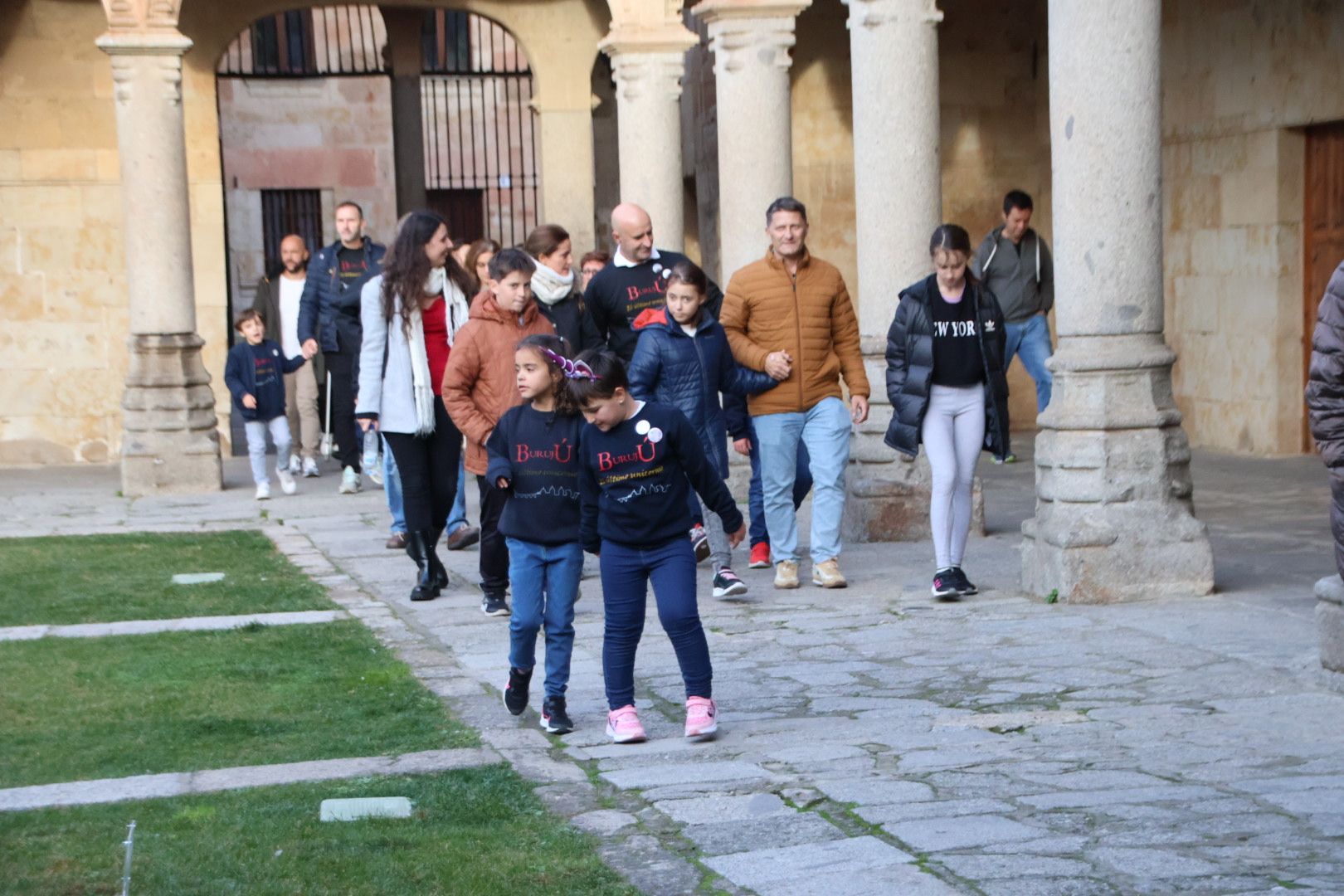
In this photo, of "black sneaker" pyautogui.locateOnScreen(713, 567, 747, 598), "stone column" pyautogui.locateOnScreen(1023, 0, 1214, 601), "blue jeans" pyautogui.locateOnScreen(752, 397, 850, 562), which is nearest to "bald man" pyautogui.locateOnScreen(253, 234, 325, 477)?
"blue jeans" pyautogui.locateOnScreen(752, 397, 850, 562)

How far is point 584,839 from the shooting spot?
184 inches

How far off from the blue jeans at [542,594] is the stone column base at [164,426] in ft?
26.8

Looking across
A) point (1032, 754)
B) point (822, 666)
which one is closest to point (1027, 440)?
point (822, 666)

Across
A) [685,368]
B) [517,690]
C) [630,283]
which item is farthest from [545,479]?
[630,283]

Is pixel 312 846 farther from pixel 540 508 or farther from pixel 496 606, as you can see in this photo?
pixel 496 606

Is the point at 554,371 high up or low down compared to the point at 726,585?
up

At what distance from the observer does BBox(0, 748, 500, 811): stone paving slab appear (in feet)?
17.2

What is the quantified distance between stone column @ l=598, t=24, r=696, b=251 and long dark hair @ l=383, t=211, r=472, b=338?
5.14m

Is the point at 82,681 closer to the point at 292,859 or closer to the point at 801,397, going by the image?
the point at 292,859

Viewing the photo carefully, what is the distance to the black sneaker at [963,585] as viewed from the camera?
8.08m

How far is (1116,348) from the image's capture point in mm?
7840

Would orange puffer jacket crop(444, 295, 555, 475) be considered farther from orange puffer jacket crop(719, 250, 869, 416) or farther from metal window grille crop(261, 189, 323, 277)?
metal window grille crop(261, 189, 323, 277)

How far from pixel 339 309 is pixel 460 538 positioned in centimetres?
160

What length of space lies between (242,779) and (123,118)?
9403 millimetres
